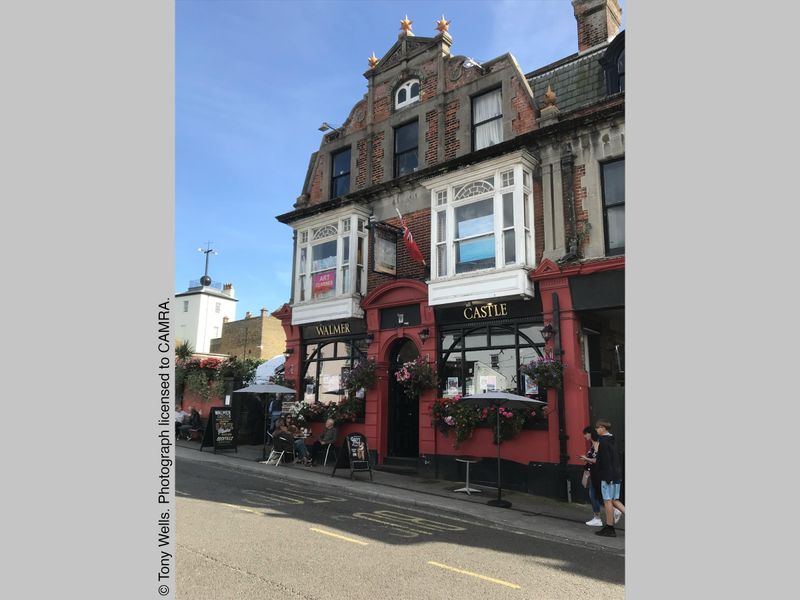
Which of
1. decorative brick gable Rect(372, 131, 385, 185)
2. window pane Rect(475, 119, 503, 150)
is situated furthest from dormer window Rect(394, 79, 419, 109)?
window pane Rect(475, 119, 503, 150)

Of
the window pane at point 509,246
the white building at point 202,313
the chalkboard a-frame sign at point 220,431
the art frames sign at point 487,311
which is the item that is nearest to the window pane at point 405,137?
the window pane at point 509,246

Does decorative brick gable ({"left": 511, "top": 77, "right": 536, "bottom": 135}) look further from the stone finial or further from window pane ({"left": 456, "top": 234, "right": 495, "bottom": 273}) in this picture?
window pane ({"left": 456, "top": 234, "right": 495, "bottom": 273})

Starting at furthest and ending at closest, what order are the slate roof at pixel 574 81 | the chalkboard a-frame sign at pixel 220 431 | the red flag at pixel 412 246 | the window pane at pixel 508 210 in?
the chalkboard a-frame sign at pixel 220 431 → the red flag at pixel 412 246 → the slate roof at pixel 574 81 → the window pane at pixel 508 210

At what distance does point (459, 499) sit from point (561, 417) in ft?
9.25

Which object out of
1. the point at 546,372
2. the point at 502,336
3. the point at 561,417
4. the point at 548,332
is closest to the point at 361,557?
the point at 546,372

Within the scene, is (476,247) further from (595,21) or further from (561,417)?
(595,21)

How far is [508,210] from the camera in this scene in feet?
44.5

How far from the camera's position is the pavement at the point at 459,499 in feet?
28.9

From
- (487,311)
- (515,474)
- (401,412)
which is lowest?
(515,474)

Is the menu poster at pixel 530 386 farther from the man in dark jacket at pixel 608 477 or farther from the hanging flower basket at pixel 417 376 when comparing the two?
the man in dark jacket at pixel 608 477

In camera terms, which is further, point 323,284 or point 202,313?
point 202,313

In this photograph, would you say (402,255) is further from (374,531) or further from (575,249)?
(374,531)

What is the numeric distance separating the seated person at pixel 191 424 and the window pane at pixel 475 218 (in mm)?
12902

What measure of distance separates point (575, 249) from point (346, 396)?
7786mm
